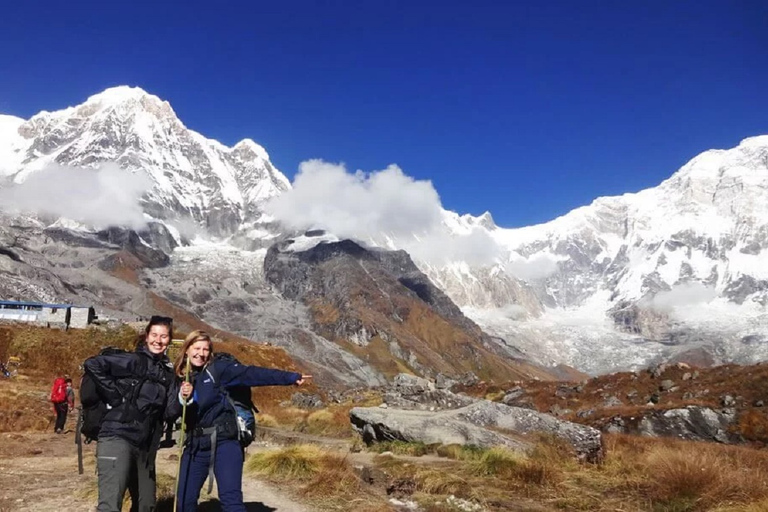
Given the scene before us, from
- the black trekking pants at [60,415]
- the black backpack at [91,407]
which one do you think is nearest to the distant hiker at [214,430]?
the black backpack at [91,407]

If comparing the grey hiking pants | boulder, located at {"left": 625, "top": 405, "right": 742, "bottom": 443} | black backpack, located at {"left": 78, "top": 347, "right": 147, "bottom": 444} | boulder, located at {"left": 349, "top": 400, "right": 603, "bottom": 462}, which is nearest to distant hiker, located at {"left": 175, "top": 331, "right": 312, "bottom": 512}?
the grey hiking pants

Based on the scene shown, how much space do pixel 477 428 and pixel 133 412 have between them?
1178cm

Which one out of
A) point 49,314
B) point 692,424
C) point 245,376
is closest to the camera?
point 245,376

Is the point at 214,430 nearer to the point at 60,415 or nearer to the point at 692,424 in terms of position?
the point at 60,415

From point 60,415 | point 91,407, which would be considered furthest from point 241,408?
point 60,415

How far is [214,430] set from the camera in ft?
23.5

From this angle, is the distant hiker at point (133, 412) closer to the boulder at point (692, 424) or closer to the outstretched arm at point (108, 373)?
the outstretched arm at point (108, 373)

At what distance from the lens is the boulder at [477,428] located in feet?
50.5

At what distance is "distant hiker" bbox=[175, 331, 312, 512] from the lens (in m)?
7.11

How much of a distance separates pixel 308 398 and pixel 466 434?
1175 inches

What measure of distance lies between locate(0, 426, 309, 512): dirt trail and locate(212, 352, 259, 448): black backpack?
2.88m

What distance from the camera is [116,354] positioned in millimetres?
7027

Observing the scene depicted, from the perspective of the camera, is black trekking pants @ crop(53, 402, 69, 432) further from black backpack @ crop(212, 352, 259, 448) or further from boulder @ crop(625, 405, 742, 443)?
boulder @ crop(625, 405, 742, 443)

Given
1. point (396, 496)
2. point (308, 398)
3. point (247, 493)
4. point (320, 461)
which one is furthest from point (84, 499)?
point (308, 398)
